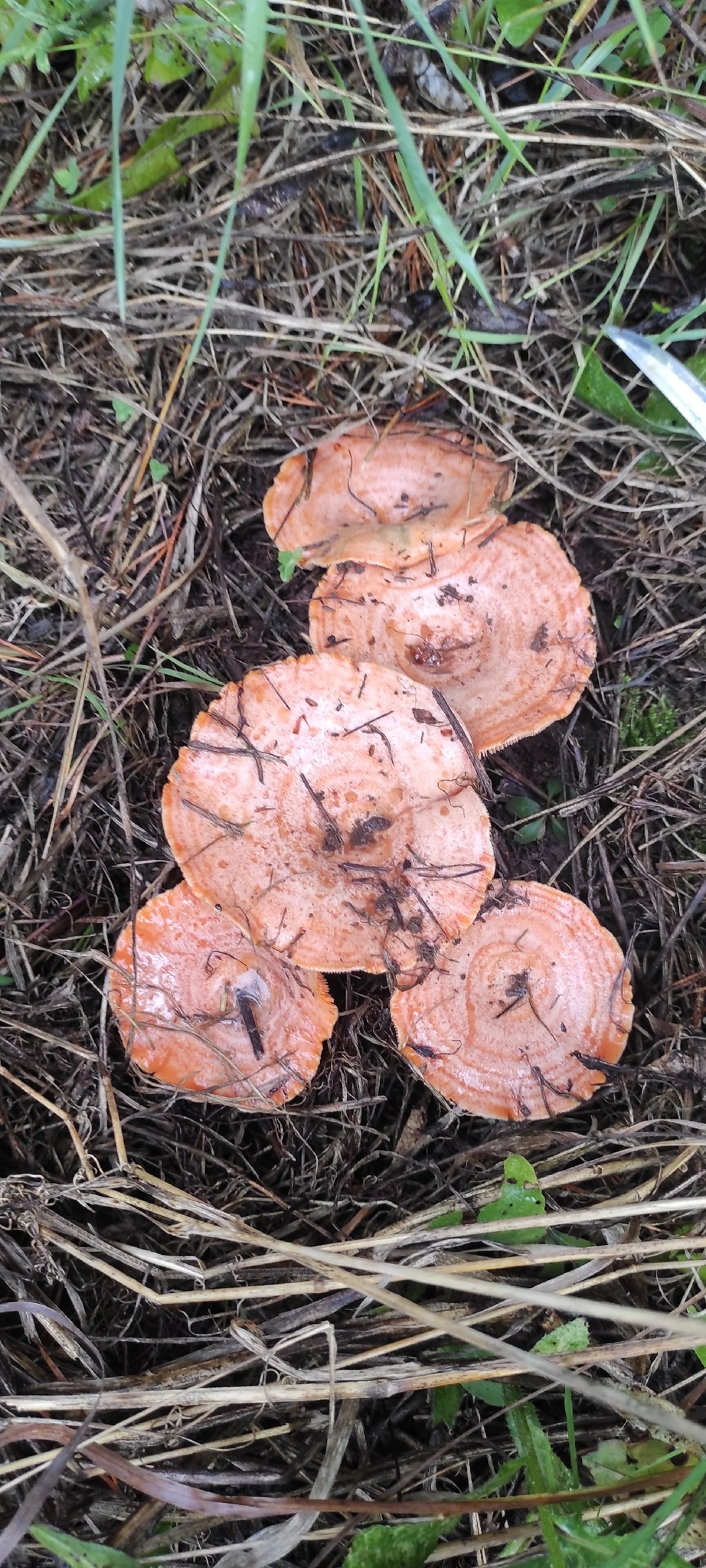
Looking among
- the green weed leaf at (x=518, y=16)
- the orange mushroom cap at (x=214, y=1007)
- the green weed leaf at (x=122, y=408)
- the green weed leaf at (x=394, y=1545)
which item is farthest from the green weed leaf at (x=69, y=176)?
the green weed leaf at (x=394, y=1545)

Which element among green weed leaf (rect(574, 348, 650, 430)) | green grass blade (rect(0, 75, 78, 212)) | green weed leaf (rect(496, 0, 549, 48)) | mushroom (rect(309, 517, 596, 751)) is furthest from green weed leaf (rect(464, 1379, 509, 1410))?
green weed leaf (rect(496, 0, 549, 48))

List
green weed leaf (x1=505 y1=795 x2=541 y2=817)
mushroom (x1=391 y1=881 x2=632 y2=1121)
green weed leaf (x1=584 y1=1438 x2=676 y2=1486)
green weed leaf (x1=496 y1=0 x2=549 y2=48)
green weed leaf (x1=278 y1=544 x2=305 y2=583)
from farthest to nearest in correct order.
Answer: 1. green weed leaf (x1=505 y1=795 x2=541 y2=817)
2. green weed leaf (x1=278 y1=544 x2=305 y2=583)
3. mushroom (x1=391 y1=881 x2=632 y2=1121)
4. green weed leaf (x1=496 y1=0 x2=549 y2=48)
5. green weed leaf (x1=584 y1=1438 x2=676 y2=1486)

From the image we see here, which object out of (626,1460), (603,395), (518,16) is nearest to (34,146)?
(518,16)

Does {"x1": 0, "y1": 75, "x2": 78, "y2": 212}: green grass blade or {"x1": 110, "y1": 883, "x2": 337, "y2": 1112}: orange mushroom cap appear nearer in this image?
{"x1": 0, "y1": 75, "x2": 78, "y2": 212}: green grass blade

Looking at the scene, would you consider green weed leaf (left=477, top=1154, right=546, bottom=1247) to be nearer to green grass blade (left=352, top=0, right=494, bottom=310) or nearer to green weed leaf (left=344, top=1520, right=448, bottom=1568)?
green weed leaf (left=344, top=1520, right=448, bottom=1568)

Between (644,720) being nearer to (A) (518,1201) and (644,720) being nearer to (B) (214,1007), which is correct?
(A) (518,1201)

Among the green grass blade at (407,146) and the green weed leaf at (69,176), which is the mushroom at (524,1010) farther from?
the green weed leaf at (69,176)

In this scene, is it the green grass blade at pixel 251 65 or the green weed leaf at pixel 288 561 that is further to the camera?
the green weed leaf at pixel 288 561
